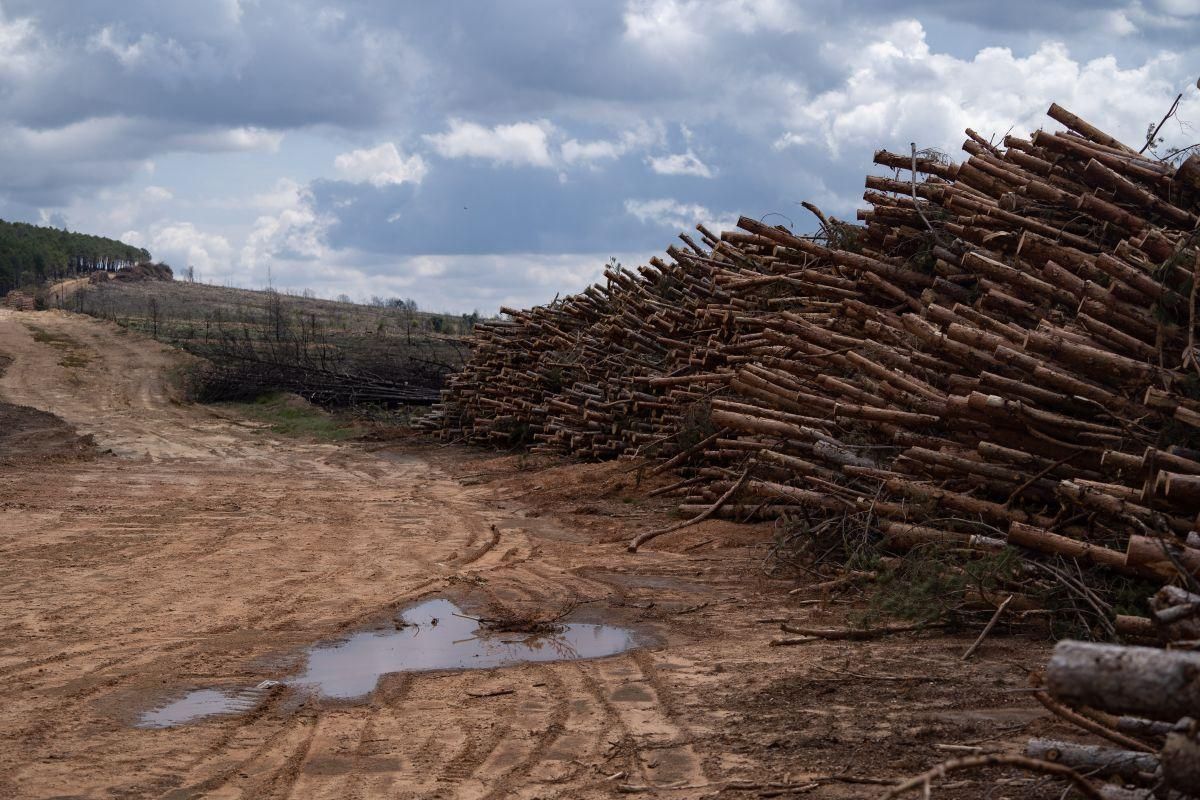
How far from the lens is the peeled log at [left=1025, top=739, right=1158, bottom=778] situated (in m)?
3.63

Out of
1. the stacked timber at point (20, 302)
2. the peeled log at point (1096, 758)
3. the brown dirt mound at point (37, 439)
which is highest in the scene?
the stacked timber at point (20, 302)

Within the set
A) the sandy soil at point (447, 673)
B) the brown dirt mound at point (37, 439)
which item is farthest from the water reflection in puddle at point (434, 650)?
the brown dirt mound at point (37, 439)

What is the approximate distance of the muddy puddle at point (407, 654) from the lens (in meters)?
5.82

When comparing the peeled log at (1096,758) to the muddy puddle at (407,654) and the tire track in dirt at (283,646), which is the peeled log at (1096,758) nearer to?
the tire track in dirt at (283,646)

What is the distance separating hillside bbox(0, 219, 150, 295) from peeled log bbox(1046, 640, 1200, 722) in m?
69.0

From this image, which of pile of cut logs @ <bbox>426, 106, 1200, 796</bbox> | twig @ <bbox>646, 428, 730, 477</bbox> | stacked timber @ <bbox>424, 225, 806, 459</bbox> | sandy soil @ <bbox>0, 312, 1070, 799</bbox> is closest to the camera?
sandy soil @ <bbox>0, 312, 1070, 799</bbox>

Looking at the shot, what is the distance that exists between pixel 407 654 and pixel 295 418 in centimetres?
1874

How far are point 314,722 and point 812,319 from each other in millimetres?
7767

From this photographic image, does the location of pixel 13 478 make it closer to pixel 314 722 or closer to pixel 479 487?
pixel 479 487

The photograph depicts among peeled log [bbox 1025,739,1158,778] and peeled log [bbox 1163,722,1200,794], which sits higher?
peeled log [bbox 1163,722,1200,794]

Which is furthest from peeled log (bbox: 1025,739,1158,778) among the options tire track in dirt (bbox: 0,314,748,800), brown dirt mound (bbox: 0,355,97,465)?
brown dirt mound (bbox: 0,355,97,465)

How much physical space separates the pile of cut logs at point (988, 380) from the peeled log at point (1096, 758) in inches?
0.7

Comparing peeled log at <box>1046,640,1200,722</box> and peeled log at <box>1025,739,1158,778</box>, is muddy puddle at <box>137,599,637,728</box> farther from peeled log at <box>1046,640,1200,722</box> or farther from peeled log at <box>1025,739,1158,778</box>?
peeled log at <box>1046,640,1200,722</box>

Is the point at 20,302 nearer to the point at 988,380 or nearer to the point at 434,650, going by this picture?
the point at 434,650
